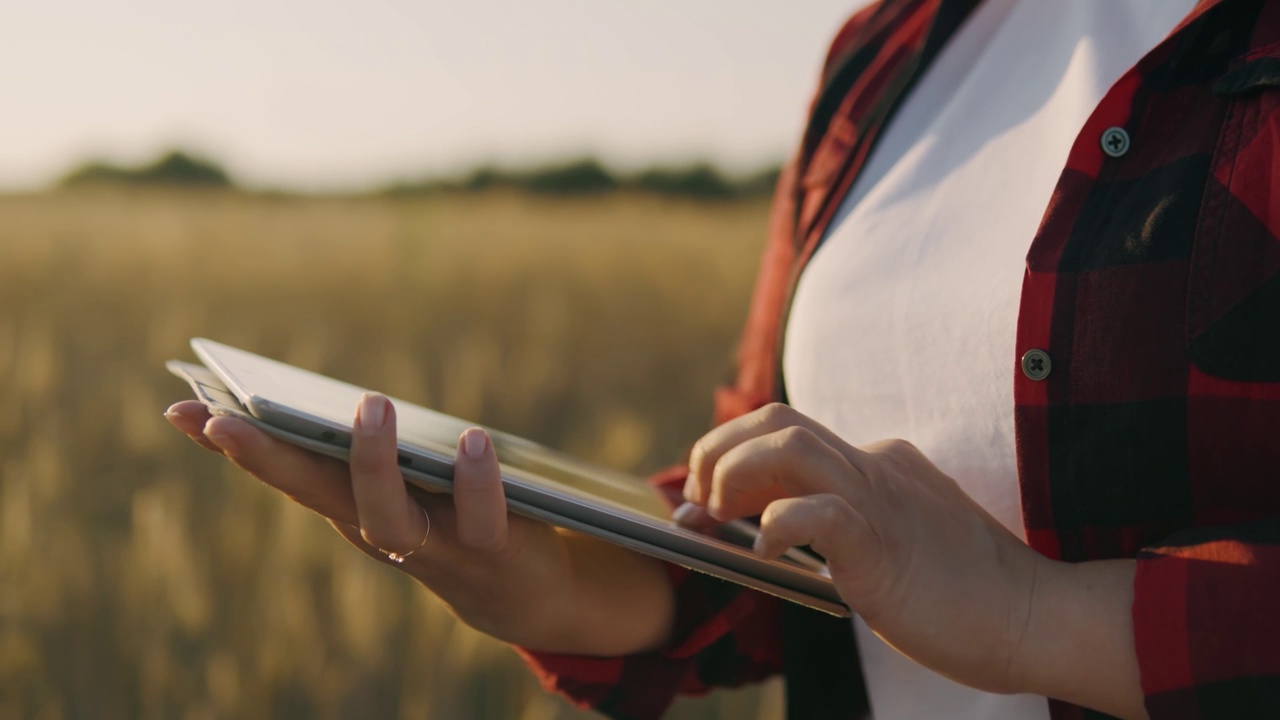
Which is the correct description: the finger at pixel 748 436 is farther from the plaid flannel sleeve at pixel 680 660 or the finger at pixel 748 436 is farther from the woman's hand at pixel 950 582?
A: the plaid flannel sleeve at pixel 680 660

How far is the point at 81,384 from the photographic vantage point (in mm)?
2930

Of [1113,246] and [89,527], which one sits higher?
[1113,246]

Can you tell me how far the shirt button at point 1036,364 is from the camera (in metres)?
0.65

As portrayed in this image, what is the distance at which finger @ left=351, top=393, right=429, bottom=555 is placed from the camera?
58cm

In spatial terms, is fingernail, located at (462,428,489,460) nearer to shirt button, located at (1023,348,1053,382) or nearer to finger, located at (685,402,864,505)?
finger, located at (685,402,864,505)

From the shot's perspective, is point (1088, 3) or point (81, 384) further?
point (81, 384)

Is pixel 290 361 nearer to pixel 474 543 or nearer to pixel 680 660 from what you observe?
pixel 680 660

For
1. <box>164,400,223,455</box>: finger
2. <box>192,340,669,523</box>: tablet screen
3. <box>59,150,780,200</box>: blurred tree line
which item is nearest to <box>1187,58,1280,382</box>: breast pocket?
<box>192,340,669,523</box>: tablet screen

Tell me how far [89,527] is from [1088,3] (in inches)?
84.4

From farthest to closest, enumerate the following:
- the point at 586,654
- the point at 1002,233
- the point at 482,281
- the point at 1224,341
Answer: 1. the point at 482,281
2. the point at 586,654
3. the point at 1002,233
4. the point at 1224,341

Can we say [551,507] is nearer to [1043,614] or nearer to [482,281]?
[1043,614]

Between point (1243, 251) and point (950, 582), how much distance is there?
25cm

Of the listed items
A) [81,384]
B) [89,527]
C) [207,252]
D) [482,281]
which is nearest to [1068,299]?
[89,527]

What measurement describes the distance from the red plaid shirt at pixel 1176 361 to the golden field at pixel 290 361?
113cm
